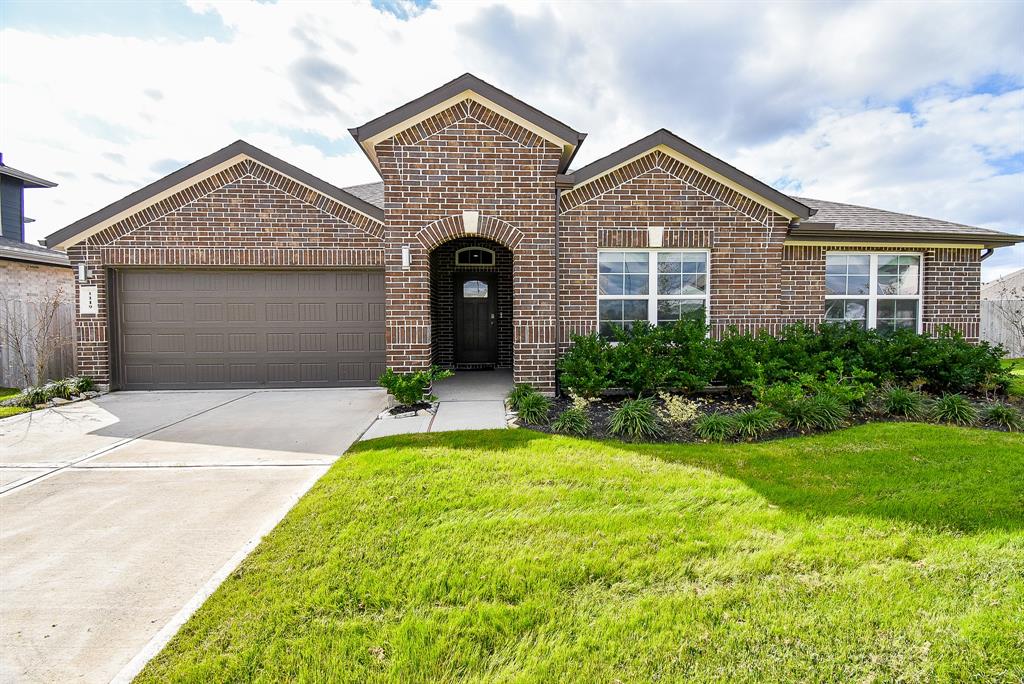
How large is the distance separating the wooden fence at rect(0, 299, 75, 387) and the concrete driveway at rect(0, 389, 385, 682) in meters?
3.48

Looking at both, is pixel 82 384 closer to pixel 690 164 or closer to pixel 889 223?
pixel 690 164

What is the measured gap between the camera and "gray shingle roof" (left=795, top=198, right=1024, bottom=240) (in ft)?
29.5

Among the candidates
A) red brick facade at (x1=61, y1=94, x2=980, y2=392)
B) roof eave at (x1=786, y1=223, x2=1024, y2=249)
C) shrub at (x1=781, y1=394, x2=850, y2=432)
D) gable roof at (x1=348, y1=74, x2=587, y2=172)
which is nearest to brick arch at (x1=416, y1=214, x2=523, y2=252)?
red brick facade at (x1=61, y1=94, x2=980, y2=392)

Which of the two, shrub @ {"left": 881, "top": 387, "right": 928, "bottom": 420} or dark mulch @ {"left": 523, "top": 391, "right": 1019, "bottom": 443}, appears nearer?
dark mulch @ {"left": 523, "top": 391, "right": 1019, "bottom": 443}

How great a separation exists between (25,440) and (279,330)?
4.02 m

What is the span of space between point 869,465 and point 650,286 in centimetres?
458

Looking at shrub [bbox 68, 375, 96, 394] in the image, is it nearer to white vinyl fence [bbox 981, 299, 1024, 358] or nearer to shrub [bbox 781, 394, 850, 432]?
shrub [bbox 781, 394, 850, 432]

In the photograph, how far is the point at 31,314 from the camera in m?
10.1

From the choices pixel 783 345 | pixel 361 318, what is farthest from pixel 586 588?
pixel 361 318

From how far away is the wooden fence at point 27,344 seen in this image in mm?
9906

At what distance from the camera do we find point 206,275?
30.4 ft

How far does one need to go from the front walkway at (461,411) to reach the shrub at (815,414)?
3.75 m

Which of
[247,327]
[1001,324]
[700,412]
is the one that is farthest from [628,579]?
[1001,324]

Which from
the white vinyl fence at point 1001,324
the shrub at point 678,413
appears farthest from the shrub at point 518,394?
the white vinyl fence at point 1001,324
